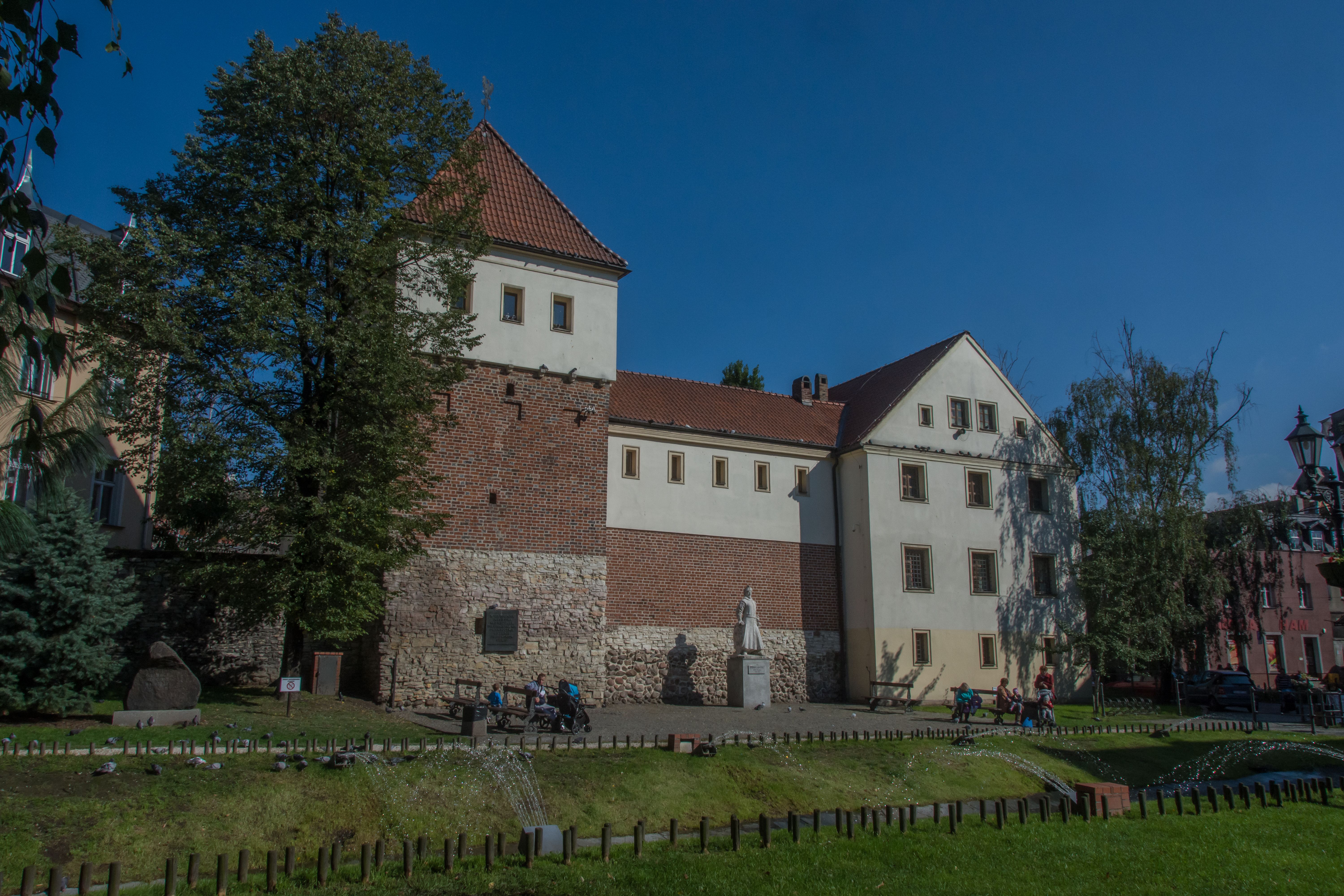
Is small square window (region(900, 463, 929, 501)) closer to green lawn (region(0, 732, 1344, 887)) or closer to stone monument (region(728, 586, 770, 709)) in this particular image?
stone monument (region(728, 586, 770, 709))

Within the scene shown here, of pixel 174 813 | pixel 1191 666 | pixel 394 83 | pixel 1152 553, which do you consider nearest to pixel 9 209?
pixel 174 813

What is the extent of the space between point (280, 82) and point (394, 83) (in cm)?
253

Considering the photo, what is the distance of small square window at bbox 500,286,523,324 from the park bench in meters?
8.99

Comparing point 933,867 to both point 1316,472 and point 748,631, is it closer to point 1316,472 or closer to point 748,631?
point 1316,472

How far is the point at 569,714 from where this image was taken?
58.4 feet

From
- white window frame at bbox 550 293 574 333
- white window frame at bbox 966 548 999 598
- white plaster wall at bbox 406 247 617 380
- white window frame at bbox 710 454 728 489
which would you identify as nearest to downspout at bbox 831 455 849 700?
white window frame at bbox 710 454 728 489

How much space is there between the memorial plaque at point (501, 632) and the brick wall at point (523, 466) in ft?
5.18

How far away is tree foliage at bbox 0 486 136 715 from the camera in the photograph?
1504 centimetres

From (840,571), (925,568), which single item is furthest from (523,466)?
(925,568)

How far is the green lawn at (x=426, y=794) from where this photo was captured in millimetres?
10320

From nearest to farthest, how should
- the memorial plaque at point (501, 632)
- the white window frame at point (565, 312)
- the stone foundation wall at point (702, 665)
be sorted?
the memorial plaque at point (501, 632), the white window frame at point (565, 312), the stone foundation wall at point (702, 665)

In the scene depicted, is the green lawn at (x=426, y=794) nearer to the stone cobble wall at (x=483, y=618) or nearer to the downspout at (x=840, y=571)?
the stone cobble wall at (x=483, y=618)

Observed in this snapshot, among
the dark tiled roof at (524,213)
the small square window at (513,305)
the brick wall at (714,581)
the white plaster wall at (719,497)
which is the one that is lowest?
the brick wall at (714,581)

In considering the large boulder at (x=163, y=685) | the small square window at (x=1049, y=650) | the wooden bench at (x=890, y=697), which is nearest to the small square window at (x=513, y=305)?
the large boulder at (x=163, y=685)
